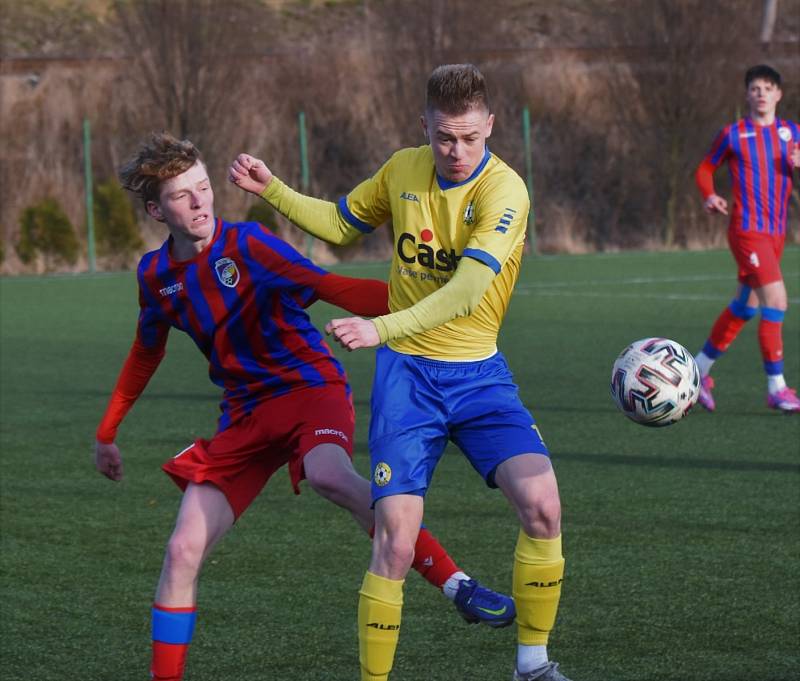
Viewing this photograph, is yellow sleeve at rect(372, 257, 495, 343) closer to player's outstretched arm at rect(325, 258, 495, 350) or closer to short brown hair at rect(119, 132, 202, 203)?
player's outstretched arm at rect(325, 258, 495, 350)

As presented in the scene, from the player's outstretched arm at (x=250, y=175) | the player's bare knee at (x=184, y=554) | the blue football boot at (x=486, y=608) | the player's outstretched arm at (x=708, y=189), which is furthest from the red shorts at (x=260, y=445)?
the player's outstretched arm at (x=708, y=189)

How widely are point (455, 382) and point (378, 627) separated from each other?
28.0 inches

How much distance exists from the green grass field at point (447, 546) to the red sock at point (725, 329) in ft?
→ 1.32

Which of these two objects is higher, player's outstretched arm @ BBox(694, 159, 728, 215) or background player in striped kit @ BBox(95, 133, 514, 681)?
background player in striped kit @ BBox(95, 133, 514, 681)

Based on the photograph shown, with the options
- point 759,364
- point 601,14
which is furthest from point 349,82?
point 759,364

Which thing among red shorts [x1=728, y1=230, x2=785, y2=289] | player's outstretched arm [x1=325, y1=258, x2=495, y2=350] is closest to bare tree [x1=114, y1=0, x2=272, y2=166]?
red shorts [x1=728, y1=230, x2=785, y2=289]

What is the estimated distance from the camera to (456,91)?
4082 millimetres

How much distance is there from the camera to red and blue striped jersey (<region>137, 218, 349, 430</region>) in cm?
439

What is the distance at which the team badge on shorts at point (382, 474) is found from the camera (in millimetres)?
4070

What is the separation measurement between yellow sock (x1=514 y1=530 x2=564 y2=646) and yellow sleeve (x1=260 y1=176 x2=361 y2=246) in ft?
3.52

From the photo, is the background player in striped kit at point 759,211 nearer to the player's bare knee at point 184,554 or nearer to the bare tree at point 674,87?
the player's bare knee at point 184,554

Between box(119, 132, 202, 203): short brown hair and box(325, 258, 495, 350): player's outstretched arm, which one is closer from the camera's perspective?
box(325, 258, 495, 350): player's outstretched arm

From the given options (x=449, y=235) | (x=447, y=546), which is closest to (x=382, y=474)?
(x=449, y=235)

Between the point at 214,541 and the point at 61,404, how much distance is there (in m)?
6.30
